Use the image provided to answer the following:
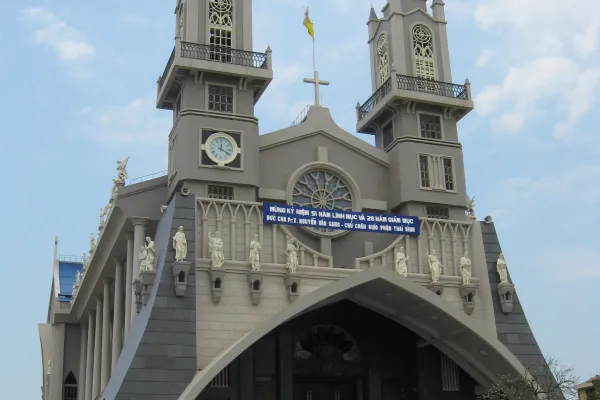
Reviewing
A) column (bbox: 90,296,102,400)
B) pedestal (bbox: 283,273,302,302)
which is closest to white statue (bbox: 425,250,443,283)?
pedestal (bbox: 283,273,302,302)

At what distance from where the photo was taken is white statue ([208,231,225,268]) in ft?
95.6

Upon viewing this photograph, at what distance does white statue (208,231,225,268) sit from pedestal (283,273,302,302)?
239 cm

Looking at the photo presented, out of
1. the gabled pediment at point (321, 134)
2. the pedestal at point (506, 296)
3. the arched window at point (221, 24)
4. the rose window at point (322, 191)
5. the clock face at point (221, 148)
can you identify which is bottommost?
the pedestal at point (506, 296)

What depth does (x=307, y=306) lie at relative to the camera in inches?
1154

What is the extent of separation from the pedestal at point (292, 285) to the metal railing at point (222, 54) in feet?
28.8

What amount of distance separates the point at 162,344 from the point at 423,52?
1798 cm

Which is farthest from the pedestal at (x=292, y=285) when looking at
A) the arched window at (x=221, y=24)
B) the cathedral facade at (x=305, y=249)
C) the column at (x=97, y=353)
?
the column at (x=97, y=353)

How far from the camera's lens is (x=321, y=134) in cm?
3488

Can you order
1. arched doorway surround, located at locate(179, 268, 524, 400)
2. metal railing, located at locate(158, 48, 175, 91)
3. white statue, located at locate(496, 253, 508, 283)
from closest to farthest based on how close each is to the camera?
arched doorway surround, located at locate(179, 268, 524, 400) < white statue, located at locate(496, 253, 508, 283) < metal railing, located at locate(158, 48, 175, 91)

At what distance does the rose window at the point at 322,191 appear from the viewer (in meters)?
33.8

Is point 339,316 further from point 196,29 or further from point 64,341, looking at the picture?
point 64,341

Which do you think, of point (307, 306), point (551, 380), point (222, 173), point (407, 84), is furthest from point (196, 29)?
point (551, 380)

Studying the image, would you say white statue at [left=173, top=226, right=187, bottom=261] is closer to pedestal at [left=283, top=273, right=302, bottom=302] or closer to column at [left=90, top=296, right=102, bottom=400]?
pedestal at [left=283, top=273, right=302, bottom=302]

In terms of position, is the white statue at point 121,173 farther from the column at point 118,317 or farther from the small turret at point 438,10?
the small turret at point 438,10
